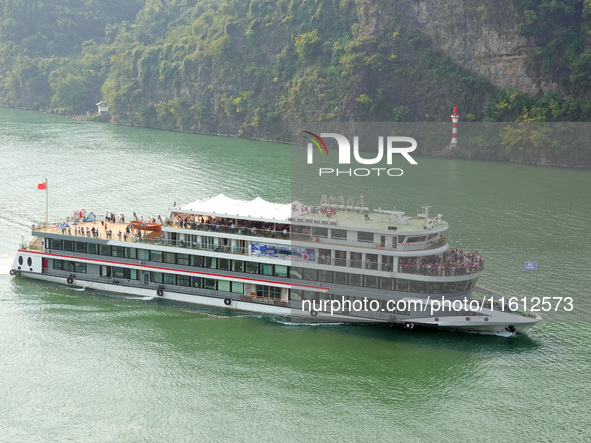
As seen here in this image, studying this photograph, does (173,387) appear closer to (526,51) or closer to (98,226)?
(98,226)

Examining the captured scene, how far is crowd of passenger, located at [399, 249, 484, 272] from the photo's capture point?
31969 mm

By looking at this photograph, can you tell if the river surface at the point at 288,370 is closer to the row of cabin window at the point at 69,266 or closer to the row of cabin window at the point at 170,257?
the row of cabin window at the point at 69,266

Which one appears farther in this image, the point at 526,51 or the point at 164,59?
the point at 164,59

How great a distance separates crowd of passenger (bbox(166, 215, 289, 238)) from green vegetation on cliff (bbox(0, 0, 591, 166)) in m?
49.4

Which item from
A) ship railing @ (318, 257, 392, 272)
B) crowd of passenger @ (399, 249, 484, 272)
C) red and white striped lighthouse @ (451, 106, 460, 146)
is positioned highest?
red and white striped lighthouse @ (451, 106, 460, 146)

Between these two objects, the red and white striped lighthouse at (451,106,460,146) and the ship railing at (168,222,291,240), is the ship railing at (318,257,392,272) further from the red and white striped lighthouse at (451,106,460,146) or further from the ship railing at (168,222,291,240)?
the red and white striped lighthouse at (451,106,460,146)

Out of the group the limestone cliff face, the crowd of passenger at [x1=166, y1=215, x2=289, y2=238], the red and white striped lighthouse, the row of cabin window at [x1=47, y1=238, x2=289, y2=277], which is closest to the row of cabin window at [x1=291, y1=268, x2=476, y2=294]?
the row of cabin window at [x1=47, y1=238, x2=289, y2=277]

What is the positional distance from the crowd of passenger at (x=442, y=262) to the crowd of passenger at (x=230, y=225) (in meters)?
5.64

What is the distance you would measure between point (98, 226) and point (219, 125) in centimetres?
6534

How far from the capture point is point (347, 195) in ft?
190

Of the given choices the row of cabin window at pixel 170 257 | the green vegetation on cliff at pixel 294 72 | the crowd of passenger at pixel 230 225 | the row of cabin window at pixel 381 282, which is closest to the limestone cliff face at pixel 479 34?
the green vegetation on cliff at pixel 294 72

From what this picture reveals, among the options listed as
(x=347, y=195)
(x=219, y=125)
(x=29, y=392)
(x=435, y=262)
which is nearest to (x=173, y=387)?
(x=29, y=392)

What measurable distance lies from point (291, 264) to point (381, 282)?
4026 mm

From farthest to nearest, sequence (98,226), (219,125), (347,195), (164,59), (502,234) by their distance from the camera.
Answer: (164,59) < (219,125) < (347,195) < (502,234) < (98,226)
